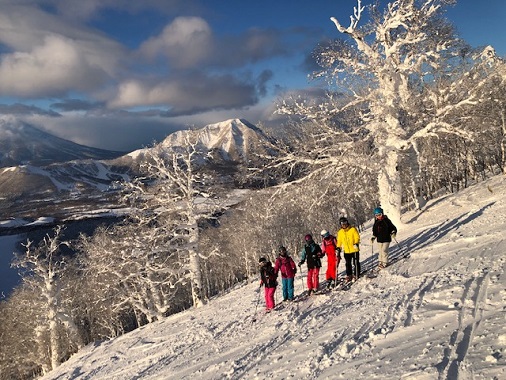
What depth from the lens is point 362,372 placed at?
5.89 metres

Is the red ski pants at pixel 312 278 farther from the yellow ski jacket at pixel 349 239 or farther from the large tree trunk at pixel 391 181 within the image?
the large tree trunk at pixel 391 181

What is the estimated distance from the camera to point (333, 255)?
11961 millimetres

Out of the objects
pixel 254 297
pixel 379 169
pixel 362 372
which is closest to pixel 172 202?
pixel 254 297

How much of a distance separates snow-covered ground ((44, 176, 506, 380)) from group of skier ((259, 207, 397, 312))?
621 mm

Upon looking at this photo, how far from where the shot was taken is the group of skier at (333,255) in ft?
38.4

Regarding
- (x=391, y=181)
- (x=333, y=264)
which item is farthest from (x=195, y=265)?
(x=391, y=181)

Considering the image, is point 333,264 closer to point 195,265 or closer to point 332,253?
point 332,253

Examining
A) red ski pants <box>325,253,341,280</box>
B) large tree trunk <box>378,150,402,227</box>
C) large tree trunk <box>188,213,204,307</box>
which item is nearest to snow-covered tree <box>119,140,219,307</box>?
large tree trunk <box>188,213,204,307</box>

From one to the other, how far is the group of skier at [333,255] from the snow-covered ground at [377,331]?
0.62 meters

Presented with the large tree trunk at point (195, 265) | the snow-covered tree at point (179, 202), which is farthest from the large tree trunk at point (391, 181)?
the large tree trunk at point (195, 265)

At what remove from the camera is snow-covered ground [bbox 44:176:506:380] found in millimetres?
5711

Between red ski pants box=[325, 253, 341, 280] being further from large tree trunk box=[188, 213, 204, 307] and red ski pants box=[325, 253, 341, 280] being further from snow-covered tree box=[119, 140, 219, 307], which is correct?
large tree trunk box=[188, 213, 204, 307]

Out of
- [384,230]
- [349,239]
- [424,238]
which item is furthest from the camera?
[424,238]

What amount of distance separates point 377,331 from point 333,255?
Result: 475 centimetres
